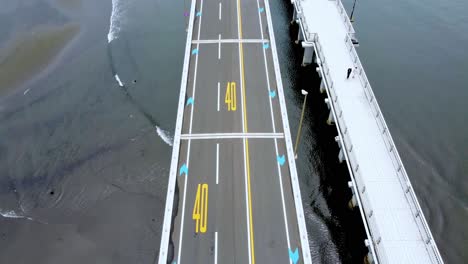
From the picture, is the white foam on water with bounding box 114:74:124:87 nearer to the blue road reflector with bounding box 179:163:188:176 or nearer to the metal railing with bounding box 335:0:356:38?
the blue road reflector with bounding box 179:163:188:176

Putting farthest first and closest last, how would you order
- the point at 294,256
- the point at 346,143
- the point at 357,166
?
the point at 346,143, the point at 357,166, the point at 294,256

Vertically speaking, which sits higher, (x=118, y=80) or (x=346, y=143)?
(x=346, y=143)

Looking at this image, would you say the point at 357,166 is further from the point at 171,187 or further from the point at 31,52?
the point at 31,52

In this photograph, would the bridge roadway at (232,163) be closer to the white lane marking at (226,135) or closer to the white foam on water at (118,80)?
the white lane marking at (226,135)

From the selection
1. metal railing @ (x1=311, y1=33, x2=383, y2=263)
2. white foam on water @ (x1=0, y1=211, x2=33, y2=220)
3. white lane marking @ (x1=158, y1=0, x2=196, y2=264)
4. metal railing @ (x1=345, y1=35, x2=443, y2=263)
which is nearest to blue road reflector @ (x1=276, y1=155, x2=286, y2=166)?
metal railing @ (x1=311, y1=33, x2=383, y2=263)

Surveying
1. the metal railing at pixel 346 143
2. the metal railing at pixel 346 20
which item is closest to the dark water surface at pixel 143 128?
the metal railing at pixel 346 143

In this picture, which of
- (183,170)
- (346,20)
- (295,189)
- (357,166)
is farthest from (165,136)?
(346,20)
